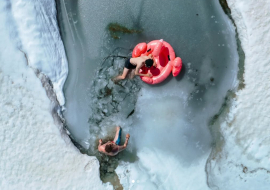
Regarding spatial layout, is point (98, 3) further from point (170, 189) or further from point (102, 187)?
point (170, 189)

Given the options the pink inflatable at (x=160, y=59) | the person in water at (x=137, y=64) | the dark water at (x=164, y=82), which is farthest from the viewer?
the dark water at (x=164, y=82)

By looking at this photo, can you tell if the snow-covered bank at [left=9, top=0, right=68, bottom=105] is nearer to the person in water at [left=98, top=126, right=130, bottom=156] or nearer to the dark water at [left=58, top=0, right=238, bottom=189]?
the dark water at [left=58, top=0, right=238, bottom=189]

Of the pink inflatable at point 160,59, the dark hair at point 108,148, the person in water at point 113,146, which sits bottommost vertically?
the person in water at point 113,146

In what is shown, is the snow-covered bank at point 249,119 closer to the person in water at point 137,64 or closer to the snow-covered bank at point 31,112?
the person in water at point 137,64

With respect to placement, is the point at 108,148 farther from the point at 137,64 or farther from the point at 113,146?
the point at 137,64

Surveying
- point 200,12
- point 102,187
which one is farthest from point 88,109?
point 200,12

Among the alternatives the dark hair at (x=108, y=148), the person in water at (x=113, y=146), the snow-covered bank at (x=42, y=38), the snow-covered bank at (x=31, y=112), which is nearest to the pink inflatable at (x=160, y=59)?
the person in water at (x=113, y=146)
